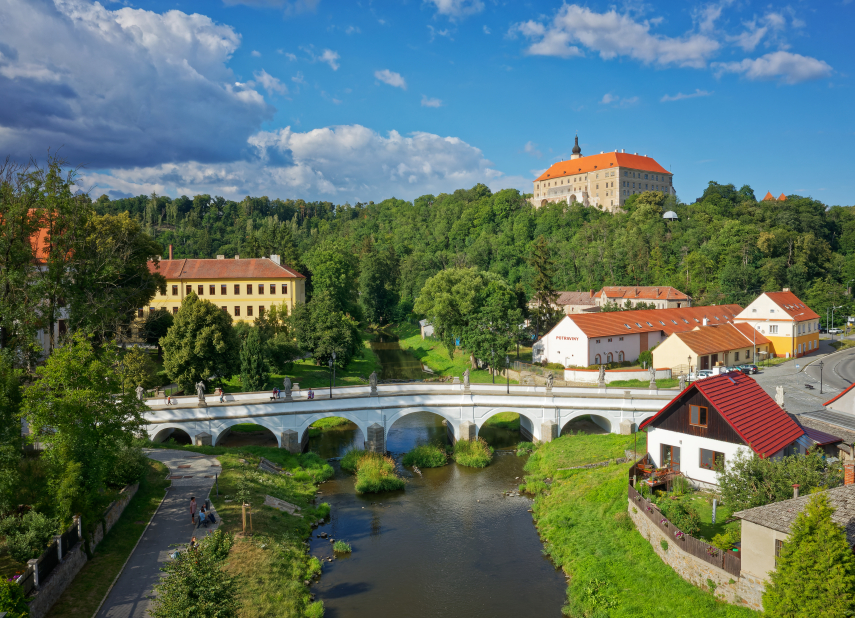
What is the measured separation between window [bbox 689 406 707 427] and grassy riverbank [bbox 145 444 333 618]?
16717mm

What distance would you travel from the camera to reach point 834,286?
268 ft

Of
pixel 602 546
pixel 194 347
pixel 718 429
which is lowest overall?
Answer: pixel 602 546

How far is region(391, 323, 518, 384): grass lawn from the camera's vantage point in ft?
178

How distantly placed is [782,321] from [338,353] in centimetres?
4470

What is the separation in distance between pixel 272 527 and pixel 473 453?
47.5 ft

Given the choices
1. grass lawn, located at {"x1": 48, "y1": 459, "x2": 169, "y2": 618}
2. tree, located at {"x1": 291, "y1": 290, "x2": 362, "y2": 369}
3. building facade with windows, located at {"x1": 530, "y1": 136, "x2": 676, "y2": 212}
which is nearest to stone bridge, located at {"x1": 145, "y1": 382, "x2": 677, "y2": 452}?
grass lawn, located at {"x1": 48, "y1": 459, "x2": 169, "y2": 618}

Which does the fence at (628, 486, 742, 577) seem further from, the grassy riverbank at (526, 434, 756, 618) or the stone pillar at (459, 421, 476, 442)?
the stone pillar at (459, 421, 476, 442)

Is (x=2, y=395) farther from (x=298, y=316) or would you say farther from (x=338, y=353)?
(x=298, y=316)

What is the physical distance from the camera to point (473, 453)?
35531 millimetres

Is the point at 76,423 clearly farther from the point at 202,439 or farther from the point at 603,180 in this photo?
the point at 603,180

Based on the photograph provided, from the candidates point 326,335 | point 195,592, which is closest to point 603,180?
point 326,335

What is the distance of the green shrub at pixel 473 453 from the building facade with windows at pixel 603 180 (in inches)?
4087

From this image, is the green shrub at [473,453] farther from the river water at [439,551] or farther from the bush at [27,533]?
the bush at [27,533]

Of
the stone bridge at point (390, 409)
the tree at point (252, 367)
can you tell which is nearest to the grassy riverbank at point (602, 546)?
the stone bridge at point (390, 409)
